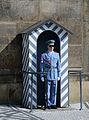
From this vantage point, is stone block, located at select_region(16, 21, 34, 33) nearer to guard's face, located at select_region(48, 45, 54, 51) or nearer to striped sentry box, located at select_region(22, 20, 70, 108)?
striped sentry box, located at select_region(22, 20, 70, 108)

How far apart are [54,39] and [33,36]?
808 millimetres

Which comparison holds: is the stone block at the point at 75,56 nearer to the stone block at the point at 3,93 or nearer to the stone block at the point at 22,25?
the stone block at the point at 22,25

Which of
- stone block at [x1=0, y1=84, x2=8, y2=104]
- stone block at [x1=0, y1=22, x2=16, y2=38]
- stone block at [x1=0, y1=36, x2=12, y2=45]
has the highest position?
stone block at [x1=0, y1=22, x2=16, y2=38]

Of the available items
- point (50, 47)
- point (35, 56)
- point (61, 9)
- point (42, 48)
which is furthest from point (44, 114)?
point (61, 9)

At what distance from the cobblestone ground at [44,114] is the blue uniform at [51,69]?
41 cm

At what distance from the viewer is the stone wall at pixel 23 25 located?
46.6 feet

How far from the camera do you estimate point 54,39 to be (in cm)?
1418

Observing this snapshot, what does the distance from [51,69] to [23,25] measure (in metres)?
1.59

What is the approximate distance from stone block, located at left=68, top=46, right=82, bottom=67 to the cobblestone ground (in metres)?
1.40

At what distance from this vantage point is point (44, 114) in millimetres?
12797

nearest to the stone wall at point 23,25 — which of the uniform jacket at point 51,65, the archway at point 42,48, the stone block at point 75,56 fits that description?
the stone block at point 75,56

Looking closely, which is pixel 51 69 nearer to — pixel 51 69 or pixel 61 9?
pixel 51 69

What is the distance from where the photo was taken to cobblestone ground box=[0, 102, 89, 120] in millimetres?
12266

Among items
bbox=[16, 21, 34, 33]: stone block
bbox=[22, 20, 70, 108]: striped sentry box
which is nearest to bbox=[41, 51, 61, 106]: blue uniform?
bbox=[22, 20, 70, 108]: striped sentry box
